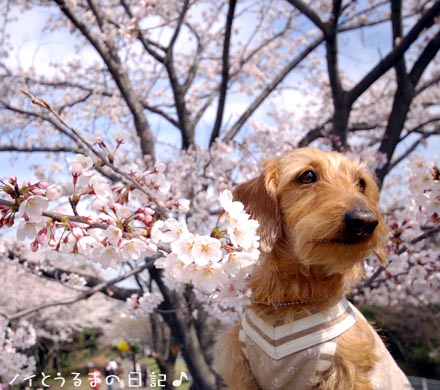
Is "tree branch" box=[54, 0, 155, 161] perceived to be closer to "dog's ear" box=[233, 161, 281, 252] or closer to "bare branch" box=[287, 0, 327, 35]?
"bare branch" box=[287, 0, 327, 35]

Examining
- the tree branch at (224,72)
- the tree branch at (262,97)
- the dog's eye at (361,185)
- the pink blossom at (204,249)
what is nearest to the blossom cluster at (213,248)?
the pink blossom at (204,249)

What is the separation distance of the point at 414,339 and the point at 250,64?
10.1m

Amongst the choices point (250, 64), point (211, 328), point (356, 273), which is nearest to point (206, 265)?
point (356, 273)

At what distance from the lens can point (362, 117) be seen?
9.59 metres

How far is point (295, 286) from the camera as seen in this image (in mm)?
1934

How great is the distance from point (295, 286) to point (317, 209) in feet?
1.38

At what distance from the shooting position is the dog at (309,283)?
1.70 m

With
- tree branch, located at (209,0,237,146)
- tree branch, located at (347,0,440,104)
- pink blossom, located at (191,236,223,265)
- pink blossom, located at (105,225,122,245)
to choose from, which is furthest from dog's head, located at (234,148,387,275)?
tree branch, located at (209,0,237,146)

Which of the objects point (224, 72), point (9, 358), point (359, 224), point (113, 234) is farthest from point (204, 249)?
point (224, 72)

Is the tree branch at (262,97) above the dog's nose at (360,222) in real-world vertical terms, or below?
above

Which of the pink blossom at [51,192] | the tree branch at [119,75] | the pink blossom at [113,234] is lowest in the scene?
the pink blossom at [113,234]

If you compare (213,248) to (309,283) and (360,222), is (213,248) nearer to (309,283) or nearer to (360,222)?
(360,222)

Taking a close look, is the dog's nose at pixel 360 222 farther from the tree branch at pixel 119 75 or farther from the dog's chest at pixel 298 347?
the tree branch at pixel 119 75

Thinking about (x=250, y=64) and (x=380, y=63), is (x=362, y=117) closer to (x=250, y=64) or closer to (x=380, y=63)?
(x=250, y=64)
